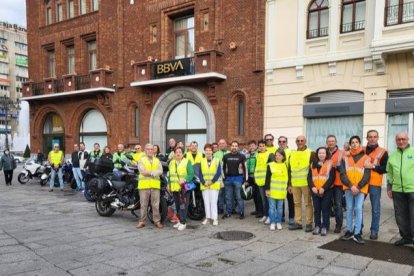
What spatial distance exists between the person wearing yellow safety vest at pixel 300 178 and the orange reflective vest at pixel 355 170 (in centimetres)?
71

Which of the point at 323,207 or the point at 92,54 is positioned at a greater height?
the point at 92,54

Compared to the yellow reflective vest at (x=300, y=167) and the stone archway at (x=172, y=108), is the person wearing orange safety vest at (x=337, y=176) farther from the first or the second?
the stone archway at (x=172, y=108)

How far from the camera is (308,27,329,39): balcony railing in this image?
1226 centimetres

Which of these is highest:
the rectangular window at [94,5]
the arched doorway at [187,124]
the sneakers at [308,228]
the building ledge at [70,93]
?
the rectangular window at [94,5]

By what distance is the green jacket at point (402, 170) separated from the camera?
5562 millimetres

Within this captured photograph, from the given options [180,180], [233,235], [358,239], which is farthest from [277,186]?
[180,180]

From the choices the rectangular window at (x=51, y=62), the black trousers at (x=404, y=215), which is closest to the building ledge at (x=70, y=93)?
the rectangular window at (x=51, y=62)

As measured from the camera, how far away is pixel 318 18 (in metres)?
12.4

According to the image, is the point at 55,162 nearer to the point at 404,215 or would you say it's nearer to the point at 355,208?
the point at 355,208

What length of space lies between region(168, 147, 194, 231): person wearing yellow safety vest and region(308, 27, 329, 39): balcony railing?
25.6 feet

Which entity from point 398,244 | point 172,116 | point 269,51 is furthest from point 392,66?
point 172,116

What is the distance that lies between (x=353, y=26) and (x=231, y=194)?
24.8ft

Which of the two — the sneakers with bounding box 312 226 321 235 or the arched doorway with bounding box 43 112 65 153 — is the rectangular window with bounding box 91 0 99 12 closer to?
the arched doorway with bounding box 43 112 65 153

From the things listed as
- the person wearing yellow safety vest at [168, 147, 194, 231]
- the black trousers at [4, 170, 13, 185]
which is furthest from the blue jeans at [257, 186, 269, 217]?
the black trousers at [4, 170, 13, 185]
